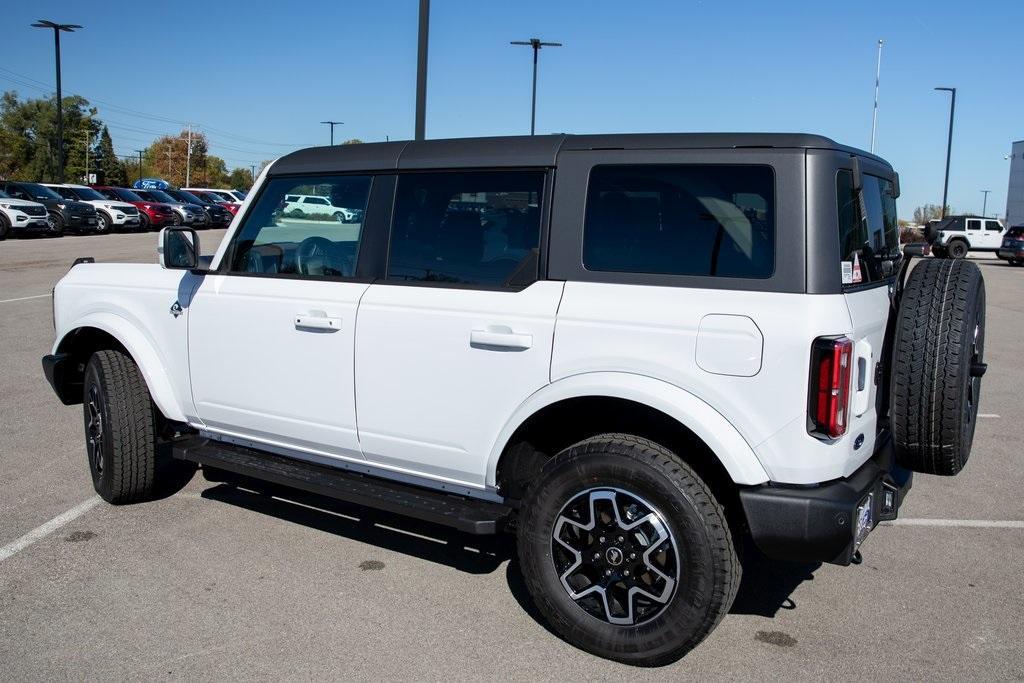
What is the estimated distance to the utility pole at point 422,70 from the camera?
9586 mm

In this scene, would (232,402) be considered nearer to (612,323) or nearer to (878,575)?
(612,323)

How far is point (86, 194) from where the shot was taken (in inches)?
1324

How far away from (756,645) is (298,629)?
6.05 feet

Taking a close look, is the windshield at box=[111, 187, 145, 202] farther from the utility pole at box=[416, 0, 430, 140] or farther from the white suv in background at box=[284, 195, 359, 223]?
the white suv in background at box=[284, 195, 359, 223]

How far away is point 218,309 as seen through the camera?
4492 millimetres

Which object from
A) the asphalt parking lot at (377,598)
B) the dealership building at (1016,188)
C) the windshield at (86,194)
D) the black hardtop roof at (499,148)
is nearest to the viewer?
the black hardtop roof at (499,148)

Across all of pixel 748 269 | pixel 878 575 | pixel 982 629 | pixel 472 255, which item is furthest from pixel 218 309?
pixel 982 629

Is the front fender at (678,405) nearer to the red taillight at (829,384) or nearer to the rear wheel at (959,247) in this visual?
the red taillight at (829,384)

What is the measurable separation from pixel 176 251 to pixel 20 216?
86.4 feet

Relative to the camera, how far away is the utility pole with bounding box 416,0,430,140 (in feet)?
31.4

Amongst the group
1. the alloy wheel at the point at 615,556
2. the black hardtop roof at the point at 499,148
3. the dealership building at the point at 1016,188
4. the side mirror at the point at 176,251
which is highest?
the dealership building at the point at 1016,188

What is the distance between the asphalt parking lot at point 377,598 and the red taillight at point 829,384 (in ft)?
3.28

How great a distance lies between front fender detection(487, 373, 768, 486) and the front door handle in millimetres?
200

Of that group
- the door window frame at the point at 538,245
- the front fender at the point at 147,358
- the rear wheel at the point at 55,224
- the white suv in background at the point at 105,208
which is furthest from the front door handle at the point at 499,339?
the white suv in background at the point at 105,208
